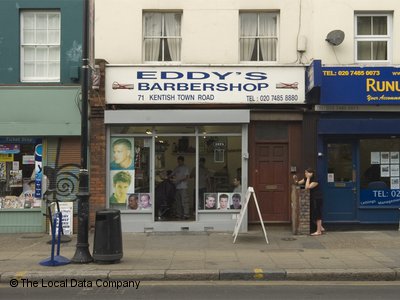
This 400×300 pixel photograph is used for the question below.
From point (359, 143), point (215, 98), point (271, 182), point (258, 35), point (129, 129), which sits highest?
point (258, 35)

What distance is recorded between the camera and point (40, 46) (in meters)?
13.4

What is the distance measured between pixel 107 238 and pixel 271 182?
17.7 feet

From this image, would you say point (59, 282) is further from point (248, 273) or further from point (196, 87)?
point (196, 87)

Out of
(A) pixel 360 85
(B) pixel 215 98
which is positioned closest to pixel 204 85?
(B) pixel 215 98

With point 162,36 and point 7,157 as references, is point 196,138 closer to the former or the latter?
point 162,36

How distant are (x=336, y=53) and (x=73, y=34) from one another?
6.75 metres

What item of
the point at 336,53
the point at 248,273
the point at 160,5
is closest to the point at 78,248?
the point at 248,273

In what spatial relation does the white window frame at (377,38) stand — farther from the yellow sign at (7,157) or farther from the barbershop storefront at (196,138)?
the yellow sign at (7,157)

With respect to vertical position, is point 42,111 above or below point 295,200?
above

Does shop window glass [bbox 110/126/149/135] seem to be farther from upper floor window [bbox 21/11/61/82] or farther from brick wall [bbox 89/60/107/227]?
upper floor window [bbox 21/11/61/82]

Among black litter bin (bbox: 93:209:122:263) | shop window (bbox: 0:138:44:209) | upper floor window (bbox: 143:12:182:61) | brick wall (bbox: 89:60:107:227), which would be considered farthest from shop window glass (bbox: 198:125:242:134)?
black litter bin (bbox: 93:209:122:263)

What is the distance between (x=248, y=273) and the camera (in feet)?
28.3

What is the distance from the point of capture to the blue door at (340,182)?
13234mm

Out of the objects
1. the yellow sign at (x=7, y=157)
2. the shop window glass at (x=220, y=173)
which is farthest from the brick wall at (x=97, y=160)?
the shop window glass at (x=220, y=173)
